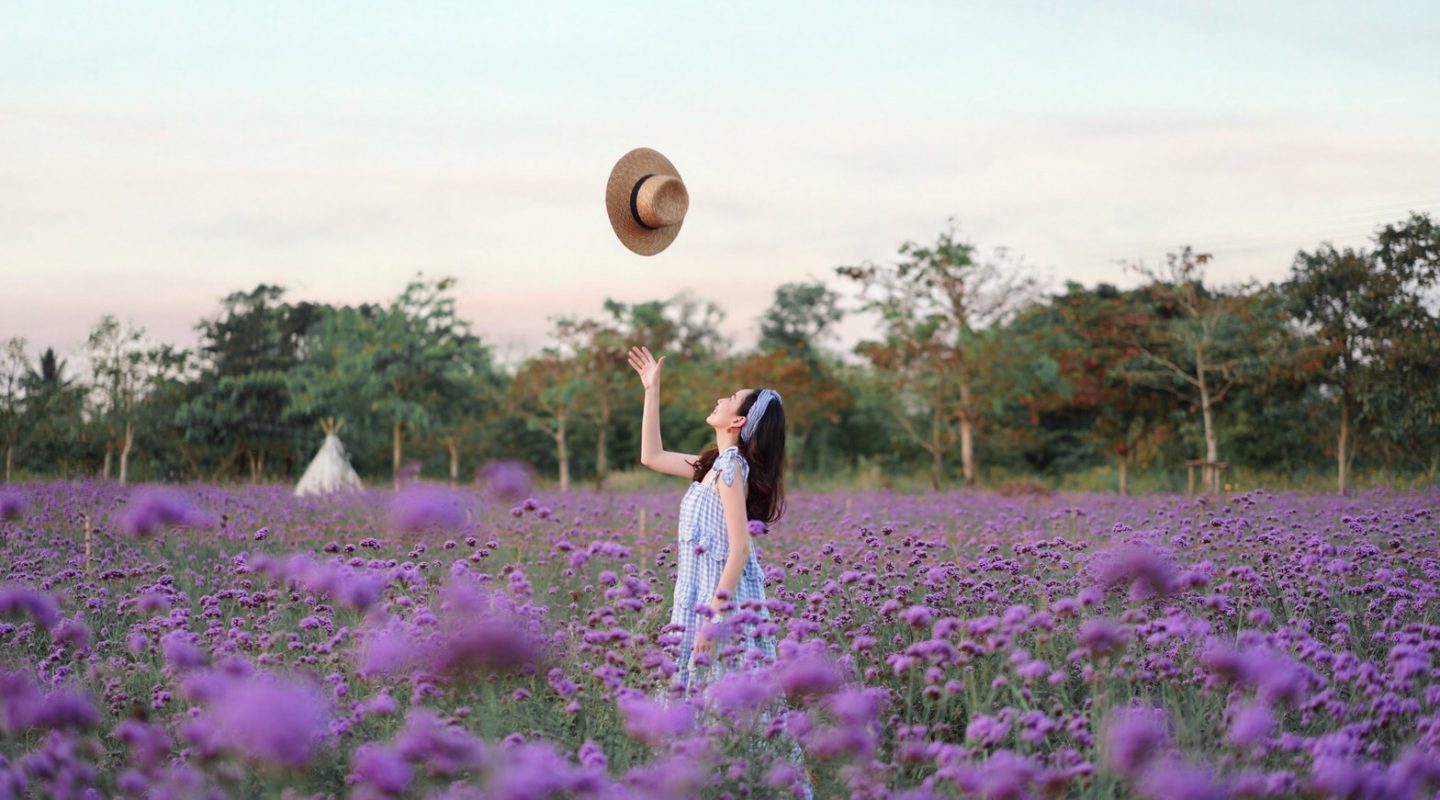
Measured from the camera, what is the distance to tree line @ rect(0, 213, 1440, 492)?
17.0 metres

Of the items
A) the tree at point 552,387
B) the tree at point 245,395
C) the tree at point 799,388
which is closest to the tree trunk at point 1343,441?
the tree at point 799,388

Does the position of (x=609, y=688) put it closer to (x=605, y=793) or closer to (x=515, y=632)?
(x=515, y=632)

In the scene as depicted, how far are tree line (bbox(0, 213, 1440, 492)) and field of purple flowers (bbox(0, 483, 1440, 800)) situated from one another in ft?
38.2

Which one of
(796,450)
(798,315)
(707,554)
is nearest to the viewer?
(707,554)

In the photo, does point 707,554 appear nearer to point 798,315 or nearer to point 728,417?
point 728,417

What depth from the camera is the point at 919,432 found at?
88.5 ft

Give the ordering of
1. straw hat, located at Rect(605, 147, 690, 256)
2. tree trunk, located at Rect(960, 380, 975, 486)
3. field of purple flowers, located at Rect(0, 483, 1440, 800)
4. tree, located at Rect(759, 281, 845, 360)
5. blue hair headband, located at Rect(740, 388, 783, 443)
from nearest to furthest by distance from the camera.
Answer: field of purple flowers, located at Rect(0, 483, 1440, 800)
blue hair headband, located at Rect(740, 388, 783, 443)
straw hat, located at Rect(605, 147, 690, 256)
tree trunk, located at Rect(960, 380, 975, 486)
tree, located at Rect(759, 281, 845, 360)

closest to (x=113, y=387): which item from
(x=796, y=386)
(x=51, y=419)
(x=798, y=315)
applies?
(x=51, y=419)

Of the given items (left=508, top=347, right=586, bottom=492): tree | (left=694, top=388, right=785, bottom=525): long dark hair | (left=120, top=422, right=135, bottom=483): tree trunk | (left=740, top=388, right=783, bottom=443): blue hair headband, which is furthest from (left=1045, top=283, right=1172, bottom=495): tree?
(left=740, top=388, right=783, bottom=443): blue hair headband

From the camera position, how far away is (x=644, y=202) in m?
5.51

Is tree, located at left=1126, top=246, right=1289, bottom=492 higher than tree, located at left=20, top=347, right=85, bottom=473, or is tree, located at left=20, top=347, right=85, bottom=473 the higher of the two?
tree, located at left=1126, top=246, right=1289, bottom=492

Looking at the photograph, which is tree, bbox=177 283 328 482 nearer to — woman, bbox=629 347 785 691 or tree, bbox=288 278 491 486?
tree, bbox=288 278 491 486

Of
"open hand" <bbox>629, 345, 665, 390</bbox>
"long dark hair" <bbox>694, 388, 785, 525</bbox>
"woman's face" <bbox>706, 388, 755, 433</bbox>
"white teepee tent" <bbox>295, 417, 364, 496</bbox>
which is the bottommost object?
"white teepee tent" <bbox>295, 417, 364, 496</bbox>

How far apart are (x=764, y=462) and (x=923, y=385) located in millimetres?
17421
